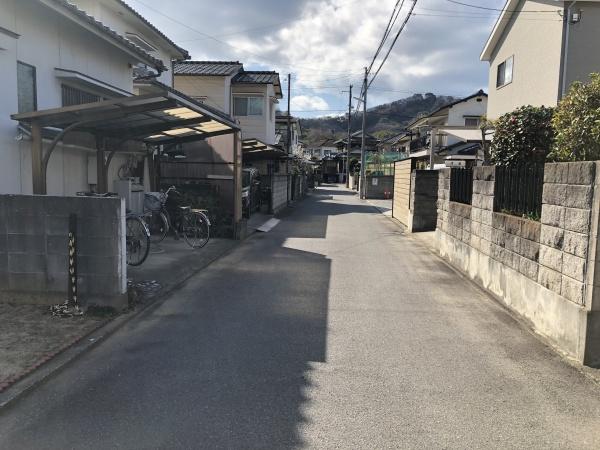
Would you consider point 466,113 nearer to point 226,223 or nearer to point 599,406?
point 226,223

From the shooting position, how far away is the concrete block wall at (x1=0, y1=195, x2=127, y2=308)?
5.66 m

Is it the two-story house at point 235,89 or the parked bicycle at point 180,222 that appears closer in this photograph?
the parked bicycle at point 180,222

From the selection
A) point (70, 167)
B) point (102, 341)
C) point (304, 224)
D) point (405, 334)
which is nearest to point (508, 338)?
point (405, 334)

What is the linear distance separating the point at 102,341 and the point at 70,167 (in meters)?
4.98

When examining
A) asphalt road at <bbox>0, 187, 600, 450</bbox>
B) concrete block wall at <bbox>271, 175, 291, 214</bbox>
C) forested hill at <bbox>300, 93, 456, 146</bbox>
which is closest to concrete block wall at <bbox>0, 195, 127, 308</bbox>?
asphalt road at <bbox>0, 187, 600, 450</bbox>

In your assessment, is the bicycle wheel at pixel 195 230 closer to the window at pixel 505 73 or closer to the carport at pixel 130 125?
the carport at pixel 130 125

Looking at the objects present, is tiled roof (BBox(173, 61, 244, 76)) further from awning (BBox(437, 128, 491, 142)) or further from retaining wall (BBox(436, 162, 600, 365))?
retaining wall (BBox(436, 162, 600, 365))

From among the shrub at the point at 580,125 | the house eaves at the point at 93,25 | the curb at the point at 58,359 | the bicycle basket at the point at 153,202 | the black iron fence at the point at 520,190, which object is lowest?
the curb at the point at 58,359

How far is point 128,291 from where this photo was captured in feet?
20.3

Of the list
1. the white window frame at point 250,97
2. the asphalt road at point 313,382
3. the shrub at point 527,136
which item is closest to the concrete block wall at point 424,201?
the shrub at point 527,136

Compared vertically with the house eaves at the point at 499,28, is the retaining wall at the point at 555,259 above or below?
below

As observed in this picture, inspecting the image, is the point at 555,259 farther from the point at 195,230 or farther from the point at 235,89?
the point at 235,89

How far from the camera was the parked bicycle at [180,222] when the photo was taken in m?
10.3

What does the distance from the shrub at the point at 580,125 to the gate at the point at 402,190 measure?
35.9 feet
